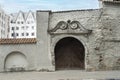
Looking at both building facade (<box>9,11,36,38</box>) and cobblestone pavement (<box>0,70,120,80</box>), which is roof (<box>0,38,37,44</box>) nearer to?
cobblestone pavement (<box>0,70,120,80</box>)

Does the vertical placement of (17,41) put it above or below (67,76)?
above

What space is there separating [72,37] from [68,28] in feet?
2.82

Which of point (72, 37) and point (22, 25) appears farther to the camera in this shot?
point (22, 25)

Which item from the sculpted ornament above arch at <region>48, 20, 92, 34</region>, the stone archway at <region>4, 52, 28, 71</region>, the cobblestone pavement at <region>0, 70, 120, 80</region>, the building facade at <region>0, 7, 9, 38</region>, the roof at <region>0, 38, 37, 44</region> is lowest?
the cobblestone pavement at <region>0, 70, 120, 80</region>

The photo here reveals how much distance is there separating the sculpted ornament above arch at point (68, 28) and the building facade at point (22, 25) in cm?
8949

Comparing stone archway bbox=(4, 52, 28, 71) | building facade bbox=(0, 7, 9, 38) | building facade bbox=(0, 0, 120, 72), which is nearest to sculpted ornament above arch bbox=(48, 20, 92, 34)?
building facade bbox=(0, 0, 120, 72)

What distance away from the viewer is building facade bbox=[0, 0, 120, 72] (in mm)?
24734

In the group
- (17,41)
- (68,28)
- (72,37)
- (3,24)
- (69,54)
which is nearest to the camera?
(68,28)

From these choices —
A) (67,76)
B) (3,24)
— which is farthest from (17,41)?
(3,24)

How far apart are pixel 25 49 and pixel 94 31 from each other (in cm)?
562

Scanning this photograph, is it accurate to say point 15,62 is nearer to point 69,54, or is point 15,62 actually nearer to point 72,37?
point 69,54

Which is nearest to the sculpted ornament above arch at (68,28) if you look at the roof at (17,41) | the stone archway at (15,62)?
the roof at (17,41)

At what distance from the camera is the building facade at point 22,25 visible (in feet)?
378

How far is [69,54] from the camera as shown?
26.4 metres
